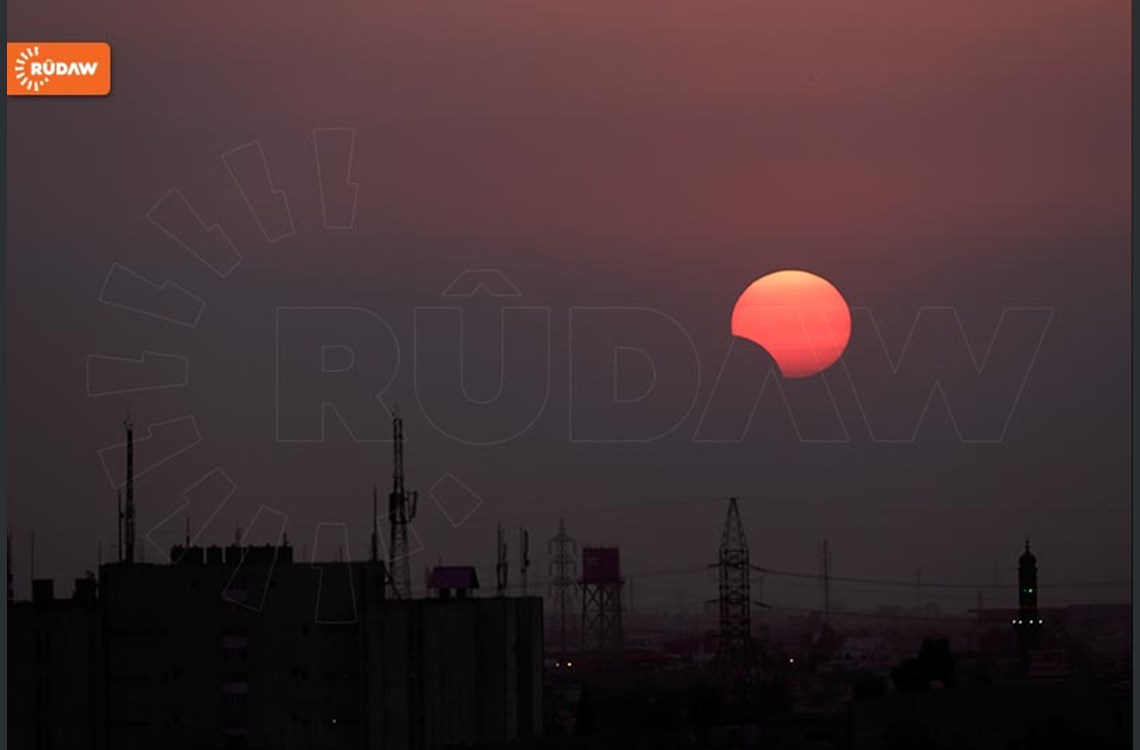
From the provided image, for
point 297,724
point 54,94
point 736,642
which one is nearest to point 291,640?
point 297,724

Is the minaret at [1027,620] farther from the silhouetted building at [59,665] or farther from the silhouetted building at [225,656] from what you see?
the silhouetted building at [59,665]

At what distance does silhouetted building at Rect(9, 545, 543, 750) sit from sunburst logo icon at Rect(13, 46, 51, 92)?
21.4 feet

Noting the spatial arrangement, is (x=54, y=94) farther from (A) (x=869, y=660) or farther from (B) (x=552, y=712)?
(A) (x=869, y=660)

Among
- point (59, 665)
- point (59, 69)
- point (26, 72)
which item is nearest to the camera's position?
point (26, 72)

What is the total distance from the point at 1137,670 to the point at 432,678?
830 centimetres

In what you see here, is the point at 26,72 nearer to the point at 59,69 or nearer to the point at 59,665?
the point at 59,69

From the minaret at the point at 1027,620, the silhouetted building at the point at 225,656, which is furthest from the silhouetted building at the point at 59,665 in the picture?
the minaret at the point at 1027,620

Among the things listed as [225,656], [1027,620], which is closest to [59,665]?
[225,656]

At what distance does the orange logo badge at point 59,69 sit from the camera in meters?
4.77

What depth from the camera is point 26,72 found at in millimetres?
4793

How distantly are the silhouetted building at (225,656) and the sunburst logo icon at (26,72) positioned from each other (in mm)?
6532

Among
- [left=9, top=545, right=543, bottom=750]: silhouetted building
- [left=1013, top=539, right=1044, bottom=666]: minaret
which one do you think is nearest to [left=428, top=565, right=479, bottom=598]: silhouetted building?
[left=9, top=545, right=543, bottom=750]: silhouetted building

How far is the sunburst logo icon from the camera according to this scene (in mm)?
4746

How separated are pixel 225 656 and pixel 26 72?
280 inches
